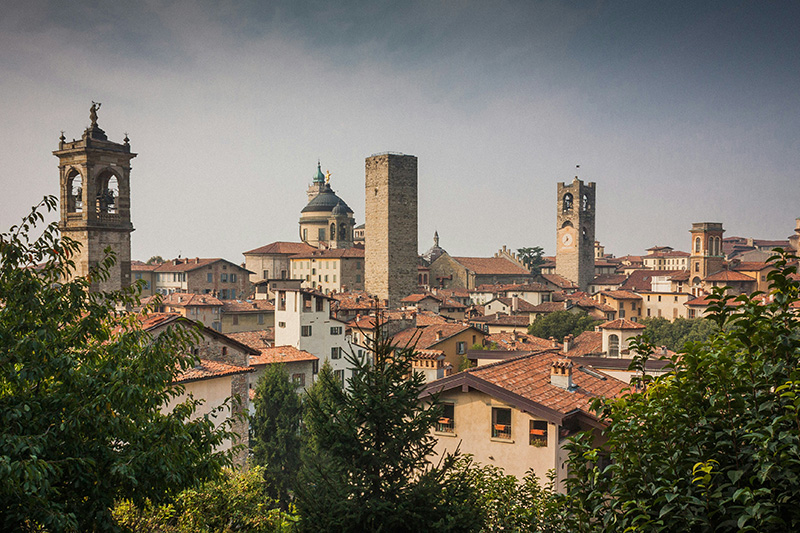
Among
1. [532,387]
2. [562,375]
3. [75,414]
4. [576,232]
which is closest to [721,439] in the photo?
[75,414]

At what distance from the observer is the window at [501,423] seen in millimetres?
13969

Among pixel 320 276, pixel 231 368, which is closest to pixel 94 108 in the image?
pixel 231 368

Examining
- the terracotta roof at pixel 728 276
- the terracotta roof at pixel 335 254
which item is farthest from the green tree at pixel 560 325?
the terracotta roof at pixel 335 254

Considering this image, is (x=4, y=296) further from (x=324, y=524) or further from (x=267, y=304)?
(x=267, y=304)

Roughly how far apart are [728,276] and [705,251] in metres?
8.55

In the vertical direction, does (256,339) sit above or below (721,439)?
below

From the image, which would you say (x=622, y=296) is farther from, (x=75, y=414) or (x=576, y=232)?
(x=75, y=414)

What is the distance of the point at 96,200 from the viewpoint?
25.3m

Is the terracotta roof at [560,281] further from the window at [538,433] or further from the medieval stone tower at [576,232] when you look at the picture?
the window at [538,433]

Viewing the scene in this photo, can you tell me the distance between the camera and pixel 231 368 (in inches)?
784

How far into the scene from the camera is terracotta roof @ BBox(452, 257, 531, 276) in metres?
100

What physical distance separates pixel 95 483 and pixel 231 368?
528 inches

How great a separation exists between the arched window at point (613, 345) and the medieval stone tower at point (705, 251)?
49.2 m

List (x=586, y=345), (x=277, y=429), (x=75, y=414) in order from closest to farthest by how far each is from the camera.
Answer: (x=75, y=414) → (x=277, y=429) → (x=586, y=345)
